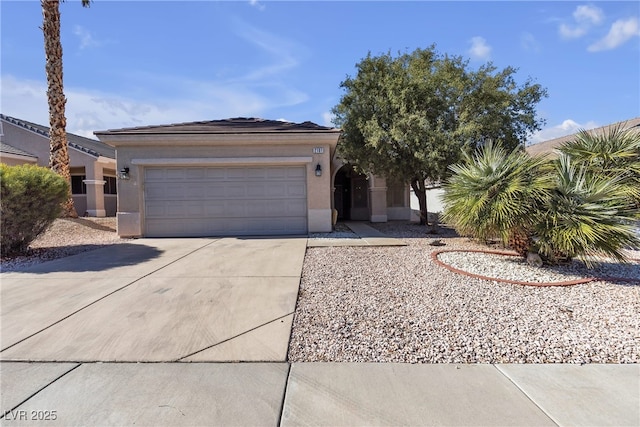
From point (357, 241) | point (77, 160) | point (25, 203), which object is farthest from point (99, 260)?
point (77, 160)

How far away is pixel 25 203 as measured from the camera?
8055 mm

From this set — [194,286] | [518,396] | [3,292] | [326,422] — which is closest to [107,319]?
[194,286]

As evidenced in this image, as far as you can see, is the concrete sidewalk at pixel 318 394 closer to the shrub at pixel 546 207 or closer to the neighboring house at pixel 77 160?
the shrub at pixel 546 207

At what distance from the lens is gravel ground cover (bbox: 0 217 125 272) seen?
8.09 metres

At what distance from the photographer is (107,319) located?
4359mm

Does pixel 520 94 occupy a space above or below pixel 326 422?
above

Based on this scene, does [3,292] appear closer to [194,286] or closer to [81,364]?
[194,286]

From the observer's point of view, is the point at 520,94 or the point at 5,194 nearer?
the point at 5,194

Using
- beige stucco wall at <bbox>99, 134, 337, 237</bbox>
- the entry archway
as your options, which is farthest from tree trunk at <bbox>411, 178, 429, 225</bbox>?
beige stucco wall at <bbox>99, 134, 337, 237</bbox>

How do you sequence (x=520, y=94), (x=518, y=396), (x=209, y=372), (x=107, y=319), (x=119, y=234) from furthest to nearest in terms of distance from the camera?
(x=520, y=94) < (x=119, y=234) < (x=107, y=319) < (x=209, y=372) < (x=518, y=396)

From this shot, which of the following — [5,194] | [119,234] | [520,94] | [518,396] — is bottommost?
[518,396]

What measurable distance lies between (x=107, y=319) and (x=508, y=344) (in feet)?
15.5

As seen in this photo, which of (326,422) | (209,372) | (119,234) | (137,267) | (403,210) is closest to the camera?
(326,422)

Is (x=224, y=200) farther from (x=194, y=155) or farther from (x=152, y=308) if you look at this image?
(x=152, y=308)
